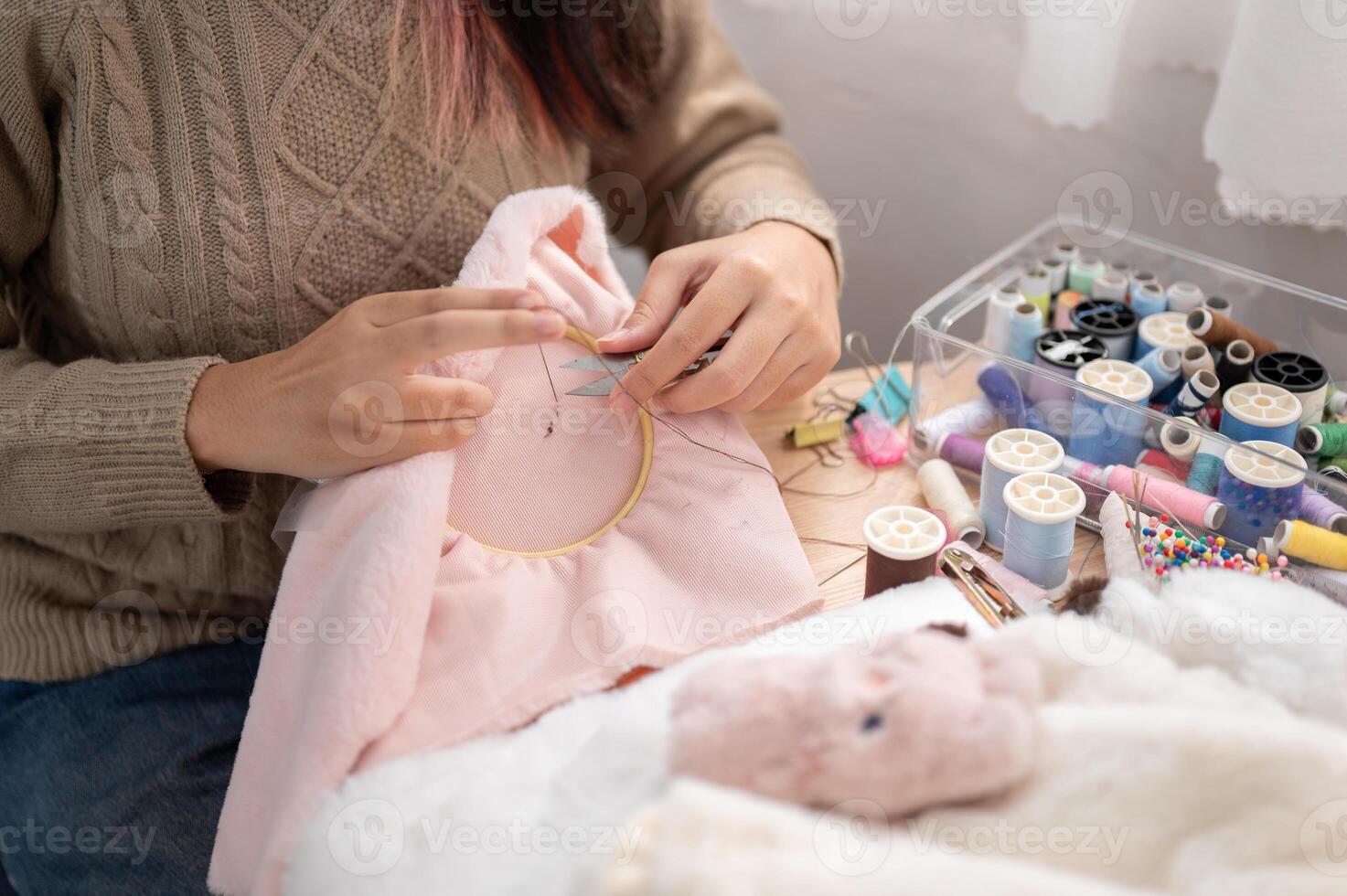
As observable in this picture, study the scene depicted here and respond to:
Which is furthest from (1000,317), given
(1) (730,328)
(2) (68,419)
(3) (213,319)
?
(2) (68,419)

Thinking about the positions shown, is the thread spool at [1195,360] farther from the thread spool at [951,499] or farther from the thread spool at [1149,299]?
the thread spool at [951,499]

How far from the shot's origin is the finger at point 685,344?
78 centimetres

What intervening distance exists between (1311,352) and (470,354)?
0.81 m

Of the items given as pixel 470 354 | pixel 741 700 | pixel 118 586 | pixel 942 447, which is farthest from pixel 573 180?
pixel 741 700

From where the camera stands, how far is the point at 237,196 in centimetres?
83

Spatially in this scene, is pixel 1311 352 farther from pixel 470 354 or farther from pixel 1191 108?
A: pixel 470 354

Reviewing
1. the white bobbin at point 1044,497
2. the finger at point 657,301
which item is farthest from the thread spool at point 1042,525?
the finger at point 657,301

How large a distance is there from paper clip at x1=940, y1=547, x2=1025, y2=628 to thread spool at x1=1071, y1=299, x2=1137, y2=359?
36 cm

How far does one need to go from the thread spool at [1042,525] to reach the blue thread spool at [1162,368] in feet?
0.66

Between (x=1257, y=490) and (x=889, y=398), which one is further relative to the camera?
(x=889, y=398)

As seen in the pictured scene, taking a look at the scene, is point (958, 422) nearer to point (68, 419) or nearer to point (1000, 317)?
point (1000, 317)

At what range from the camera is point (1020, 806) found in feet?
1.55

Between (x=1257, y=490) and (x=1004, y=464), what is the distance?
0.20 m

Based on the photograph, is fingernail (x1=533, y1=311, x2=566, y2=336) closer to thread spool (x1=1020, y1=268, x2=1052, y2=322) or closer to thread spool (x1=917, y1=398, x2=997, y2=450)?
thread spool (x1=917, y1=398, x2=997, y2=450)
